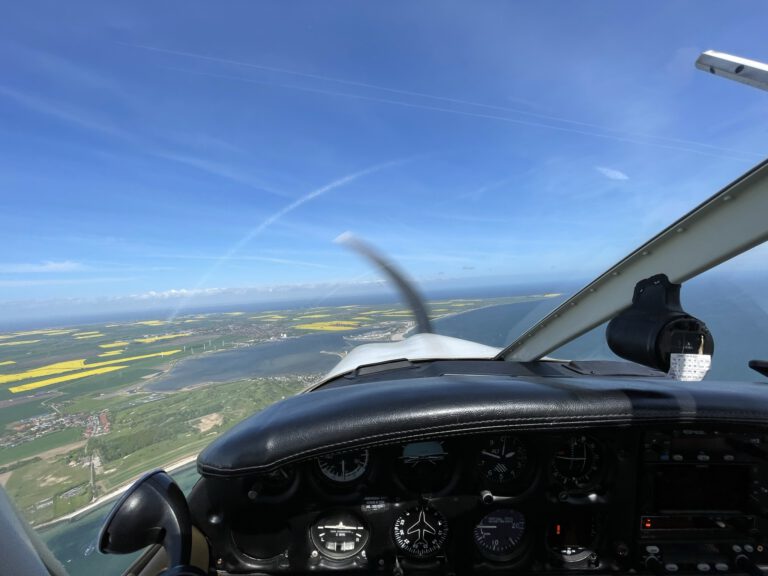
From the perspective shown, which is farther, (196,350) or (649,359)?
(196,350)

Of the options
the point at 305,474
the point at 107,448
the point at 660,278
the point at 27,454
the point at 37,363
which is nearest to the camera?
the point at 660,278

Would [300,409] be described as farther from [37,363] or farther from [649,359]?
[37,363]

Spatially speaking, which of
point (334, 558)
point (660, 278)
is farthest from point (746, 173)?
point (334, 558)

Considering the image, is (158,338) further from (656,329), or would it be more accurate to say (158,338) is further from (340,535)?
(656,329)

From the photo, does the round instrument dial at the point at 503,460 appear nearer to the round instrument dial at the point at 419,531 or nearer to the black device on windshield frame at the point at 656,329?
the round instrument dial at the point at 419,531

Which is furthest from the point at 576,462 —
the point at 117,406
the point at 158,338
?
the point at 158,338

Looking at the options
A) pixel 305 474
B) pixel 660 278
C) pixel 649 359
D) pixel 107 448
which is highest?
pixel 660 278
